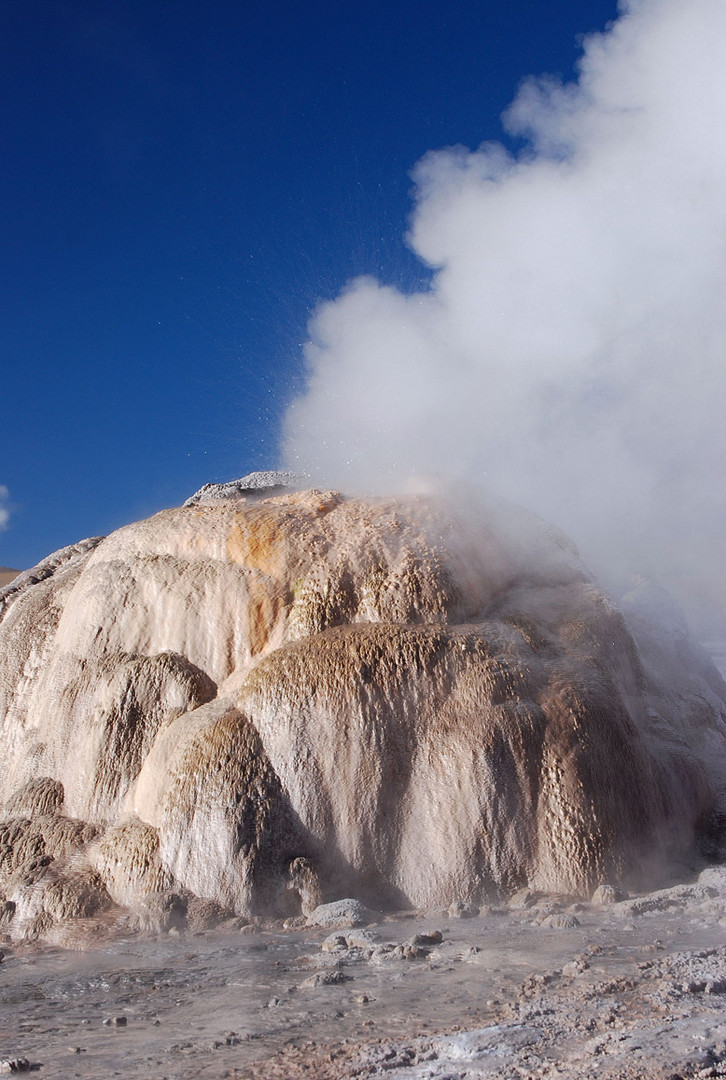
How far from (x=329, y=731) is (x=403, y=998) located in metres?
2.21

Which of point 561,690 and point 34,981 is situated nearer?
point 34,981

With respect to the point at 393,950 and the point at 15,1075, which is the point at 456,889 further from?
the point at 15,1075

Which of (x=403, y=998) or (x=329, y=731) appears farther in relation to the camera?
(x=329, y=731)

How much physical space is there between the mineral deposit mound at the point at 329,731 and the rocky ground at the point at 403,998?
1.20 feet

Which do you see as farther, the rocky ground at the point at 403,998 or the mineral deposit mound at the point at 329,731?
the mineral deposit mound at the point at 329,731

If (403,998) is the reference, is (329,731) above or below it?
above

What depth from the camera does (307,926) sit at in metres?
5.50

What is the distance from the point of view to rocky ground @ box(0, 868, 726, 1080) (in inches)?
127

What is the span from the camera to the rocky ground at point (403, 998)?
3223 mm

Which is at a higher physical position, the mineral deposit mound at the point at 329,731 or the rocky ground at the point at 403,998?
the mineral deposit mound at the point at 329,731

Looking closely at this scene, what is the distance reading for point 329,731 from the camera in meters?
6.02

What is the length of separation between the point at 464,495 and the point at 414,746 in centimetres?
281

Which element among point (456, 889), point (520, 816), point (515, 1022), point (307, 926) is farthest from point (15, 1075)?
point (520, 816)

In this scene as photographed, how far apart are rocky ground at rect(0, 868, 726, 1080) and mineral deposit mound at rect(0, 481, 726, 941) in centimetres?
37
